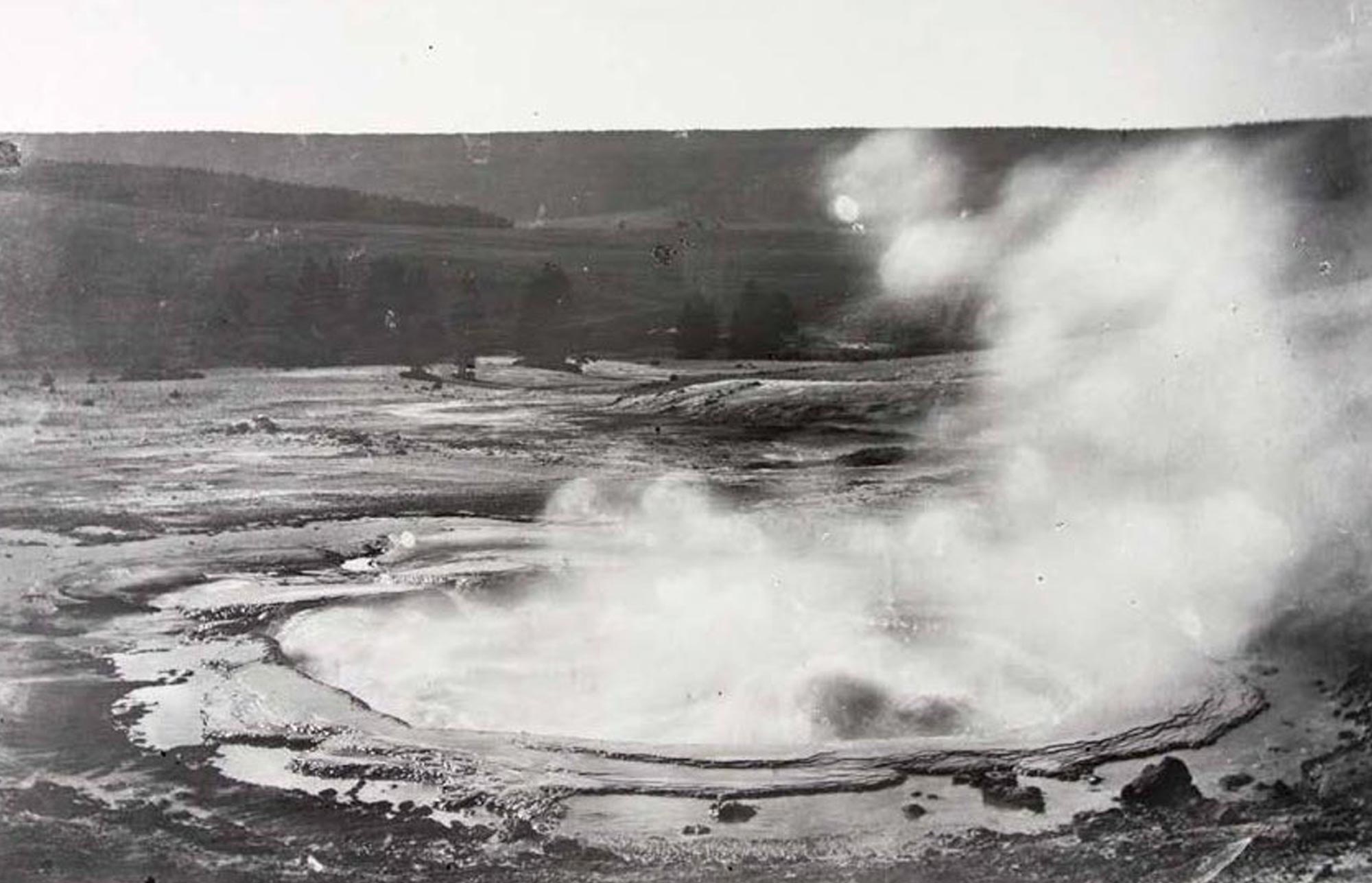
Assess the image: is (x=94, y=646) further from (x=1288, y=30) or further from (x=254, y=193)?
(x=1288, y=30)

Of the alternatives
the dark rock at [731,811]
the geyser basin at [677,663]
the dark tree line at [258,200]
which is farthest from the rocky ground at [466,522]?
the dark tree line at [258,200]

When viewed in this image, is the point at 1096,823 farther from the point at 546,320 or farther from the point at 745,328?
the point at 546,320

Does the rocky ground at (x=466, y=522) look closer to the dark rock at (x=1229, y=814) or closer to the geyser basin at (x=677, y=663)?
the dark rock at (x=1229, y=814)

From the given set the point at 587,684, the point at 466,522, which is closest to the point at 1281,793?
the point at 587,684

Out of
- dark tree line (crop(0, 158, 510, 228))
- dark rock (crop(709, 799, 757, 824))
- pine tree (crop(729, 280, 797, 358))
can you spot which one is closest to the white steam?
pine tree (crop(729, 280, 797, 358))

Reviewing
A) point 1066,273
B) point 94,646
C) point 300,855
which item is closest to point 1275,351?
point 1066,273

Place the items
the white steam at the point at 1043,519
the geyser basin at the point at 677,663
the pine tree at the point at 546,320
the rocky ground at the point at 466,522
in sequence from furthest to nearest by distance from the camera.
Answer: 1. the pine tree at the point at 546,320
2. the white steam at the point at 1043,519
3. the geyser basin at the point at 677,663
4. the rocky ground at the point at 466,522

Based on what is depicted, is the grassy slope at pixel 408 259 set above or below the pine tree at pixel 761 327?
above
